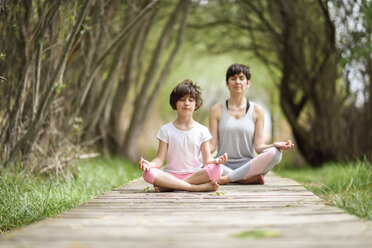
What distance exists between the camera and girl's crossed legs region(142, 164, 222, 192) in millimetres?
3783

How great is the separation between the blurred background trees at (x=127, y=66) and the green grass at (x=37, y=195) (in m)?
0.30

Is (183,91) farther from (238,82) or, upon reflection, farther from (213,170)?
(238,82)

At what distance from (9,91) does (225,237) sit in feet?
11.6

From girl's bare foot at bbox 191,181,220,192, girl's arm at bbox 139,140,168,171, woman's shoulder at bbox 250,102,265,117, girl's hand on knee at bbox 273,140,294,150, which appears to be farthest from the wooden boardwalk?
woman's shoulder at bbox 250,102,265,117

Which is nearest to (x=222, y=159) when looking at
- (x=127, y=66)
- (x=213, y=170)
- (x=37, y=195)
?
(x=213, y=170)

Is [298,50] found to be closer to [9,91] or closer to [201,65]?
[9,91]

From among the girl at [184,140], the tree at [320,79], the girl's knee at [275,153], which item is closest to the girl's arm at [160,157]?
the girl at [184,140]

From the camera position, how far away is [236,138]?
4809 mm

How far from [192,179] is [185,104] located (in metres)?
0.70

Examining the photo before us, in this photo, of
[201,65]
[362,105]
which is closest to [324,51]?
[362,105]

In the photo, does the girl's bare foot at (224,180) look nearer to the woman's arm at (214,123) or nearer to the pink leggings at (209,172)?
the woman's arm at (214,123)

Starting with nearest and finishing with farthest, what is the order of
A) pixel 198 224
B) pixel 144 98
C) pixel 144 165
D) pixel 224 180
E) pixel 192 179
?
pixel 198 224 → pixel 144 165 → pixel 192 179 → pixel 224 180 → pixel 144 98

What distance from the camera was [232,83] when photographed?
477 centimetres

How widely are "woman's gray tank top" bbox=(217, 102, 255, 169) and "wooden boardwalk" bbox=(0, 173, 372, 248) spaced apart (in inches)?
49.0
